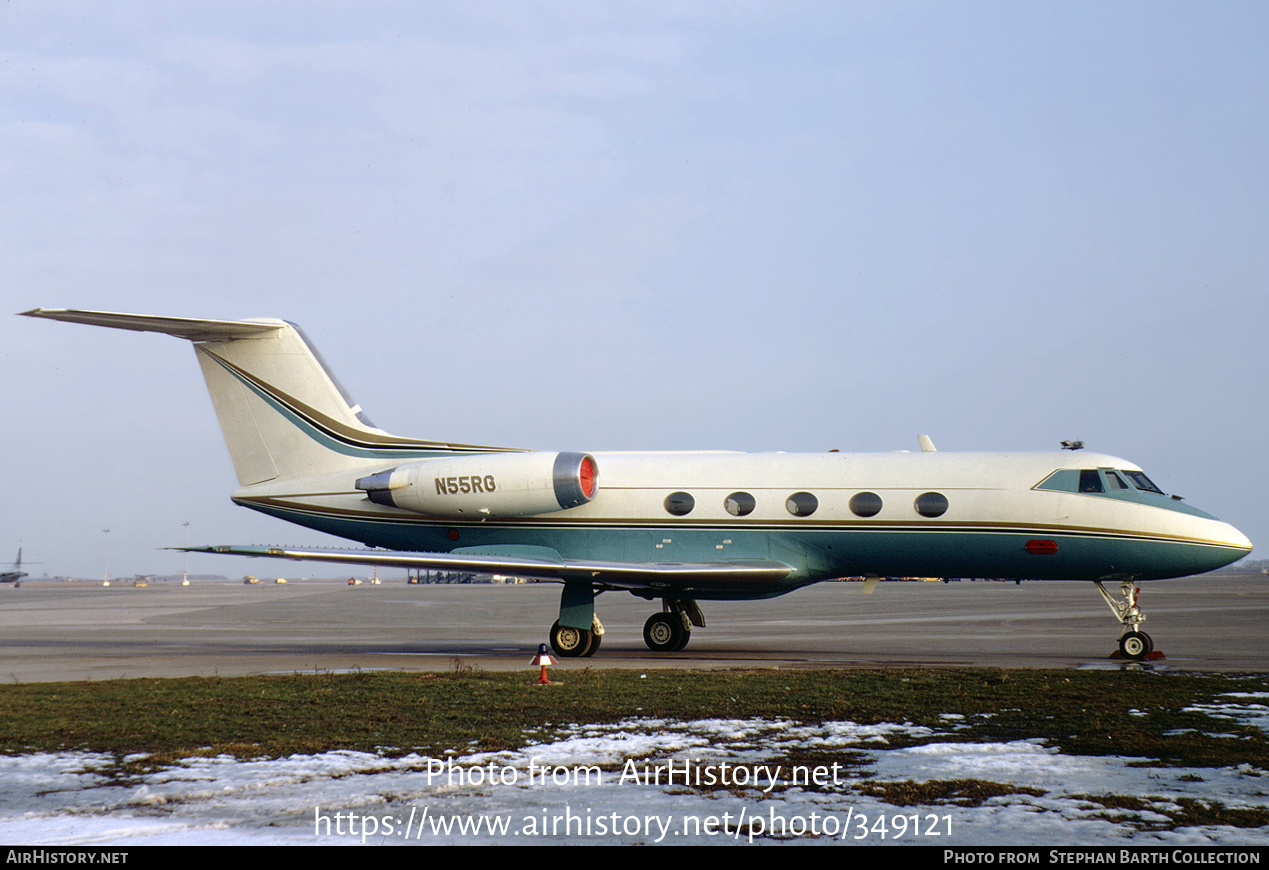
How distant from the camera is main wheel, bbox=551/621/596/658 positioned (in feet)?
55.6

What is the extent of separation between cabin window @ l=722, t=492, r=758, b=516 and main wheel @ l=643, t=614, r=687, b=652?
93.7 inches

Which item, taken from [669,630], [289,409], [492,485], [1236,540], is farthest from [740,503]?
[289,409]

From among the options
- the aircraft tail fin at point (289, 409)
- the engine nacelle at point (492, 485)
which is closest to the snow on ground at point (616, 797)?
the engine nacelle at point (492, 485)

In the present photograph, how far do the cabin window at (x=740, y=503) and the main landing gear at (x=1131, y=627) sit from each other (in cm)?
567

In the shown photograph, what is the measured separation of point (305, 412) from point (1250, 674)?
1553 centimetres

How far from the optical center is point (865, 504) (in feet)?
54.7

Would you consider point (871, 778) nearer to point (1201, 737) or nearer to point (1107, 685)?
point (1201, 737)

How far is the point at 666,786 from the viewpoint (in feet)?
21.6

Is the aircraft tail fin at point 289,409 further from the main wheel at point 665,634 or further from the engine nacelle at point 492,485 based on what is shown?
the main wheel at point 665,634

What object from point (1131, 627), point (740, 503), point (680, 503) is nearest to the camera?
point (1131, 627)

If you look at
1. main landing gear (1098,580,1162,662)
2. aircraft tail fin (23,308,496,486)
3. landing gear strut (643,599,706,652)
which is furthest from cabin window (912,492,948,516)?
aircraft tail fin (23,308,496,486)

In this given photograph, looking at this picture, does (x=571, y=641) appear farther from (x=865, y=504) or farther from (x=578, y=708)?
(x=578, y=708)

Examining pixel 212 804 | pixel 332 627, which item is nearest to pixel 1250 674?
pixel 212 804

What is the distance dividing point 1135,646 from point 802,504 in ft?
17.4
